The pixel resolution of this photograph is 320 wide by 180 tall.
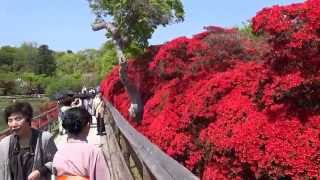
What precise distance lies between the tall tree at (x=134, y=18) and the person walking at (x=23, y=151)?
13.0m

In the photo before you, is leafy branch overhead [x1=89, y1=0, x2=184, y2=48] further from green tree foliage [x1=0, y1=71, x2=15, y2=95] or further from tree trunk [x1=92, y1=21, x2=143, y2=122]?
green tree foliage [x1=0, y1=71, x2=15, y2=95]

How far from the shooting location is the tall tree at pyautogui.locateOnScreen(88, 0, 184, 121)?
18688 mm

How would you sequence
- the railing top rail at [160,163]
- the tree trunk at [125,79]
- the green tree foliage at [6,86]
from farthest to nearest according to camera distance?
the green tree foliage at [6,86]
the tree trunk at [125,79]
the railing top rail at [160,163]

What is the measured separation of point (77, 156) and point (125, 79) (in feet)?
40.7

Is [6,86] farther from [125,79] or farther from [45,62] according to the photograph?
[125,79]

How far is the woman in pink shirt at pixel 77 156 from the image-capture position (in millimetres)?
4297

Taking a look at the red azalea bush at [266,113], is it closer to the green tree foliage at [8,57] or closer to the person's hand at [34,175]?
the person's hand at [34,175]

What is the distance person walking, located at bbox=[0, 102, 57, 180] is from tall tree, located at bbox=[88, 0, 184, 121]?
13.0m

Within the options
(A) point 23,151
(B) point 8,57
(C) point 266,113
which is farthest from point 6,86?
(A) point 23,151

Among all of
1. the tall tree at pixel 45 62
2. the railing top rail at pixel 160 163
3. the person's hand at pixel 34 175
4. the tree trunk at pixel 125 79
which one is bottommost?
the person's hand at pixel 34 175

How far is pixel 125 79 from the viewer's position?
54.8 feet

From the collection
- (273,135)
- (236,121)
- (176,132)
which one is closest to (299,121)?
(273,135)

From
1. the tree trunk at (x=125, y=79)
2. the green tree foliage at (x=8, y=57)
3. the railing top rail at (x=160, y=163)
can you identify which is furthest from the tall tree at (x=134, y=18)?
the green tree foliage at (x=8, y=57)

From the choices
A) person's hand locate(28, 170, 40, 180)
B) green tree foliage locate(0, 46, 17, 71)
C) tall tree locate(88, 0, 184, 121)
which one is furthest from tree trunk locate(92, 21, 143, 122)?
green tree foliage locate(0, 46, 17, 71)
